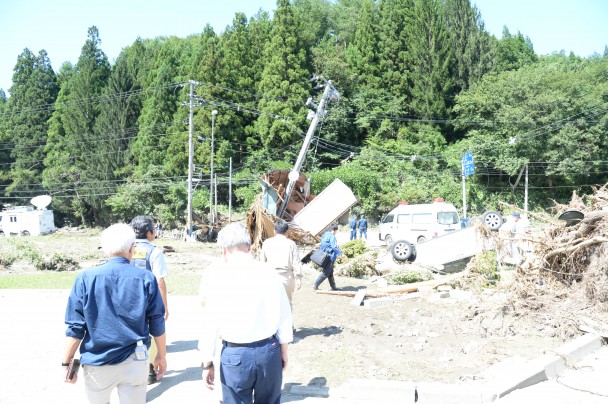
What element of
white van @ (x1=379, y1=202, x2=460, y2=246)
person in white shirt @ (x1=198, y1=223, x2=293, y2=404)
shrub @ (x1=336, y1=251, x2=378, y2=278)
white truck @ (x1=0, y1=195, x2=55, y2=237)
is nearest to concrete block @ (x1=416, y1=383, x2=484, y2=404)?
person in white shirt @ (x1=198, y1=223, x2=293, y2=404)

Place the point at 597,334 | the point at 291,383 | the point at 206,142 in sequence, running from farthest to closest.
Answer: the point at 206,142, the point at 597,334, the point at 291,383

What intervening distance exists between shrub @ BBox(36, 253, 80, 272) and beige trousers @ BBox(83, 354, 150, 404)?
16156mm

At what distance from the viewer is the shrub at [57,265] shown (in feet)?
60.5

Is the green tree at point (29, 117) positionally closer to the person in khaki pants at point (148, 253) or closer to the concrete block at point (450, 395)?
the person in khaki pants at point (148, 253)

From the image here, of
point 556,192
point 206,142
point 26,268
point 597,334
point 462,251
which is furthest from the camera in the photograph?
point 206,142

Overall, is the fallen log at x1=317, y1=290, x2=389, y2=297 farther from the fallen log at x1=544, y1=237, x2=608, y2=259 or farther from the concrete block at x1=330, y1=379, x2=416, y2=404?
the concrete block at x1=330, y1=379, x2=416, y2=404

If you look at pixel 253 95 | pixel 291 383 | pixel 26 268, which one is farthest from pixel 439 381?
pixel 253 95

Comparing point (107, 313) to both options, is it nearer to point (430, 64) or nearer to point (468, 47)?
point (430, 64)

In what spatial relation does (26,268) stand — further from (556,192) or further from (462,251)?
(556,192)

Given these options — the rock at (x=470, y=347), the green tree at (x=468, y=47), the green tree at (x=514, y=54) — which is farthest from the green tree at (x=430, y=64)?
the rock at (x=470, y=347)

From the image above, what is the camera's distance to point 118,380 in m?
3.60

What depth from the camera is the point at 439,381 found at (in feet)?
19.6

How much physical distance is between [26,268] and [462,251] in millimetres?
15616

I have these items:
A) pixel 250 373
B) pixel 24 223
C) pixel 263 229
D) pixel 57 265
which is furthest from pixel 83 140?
pixel 250 373
